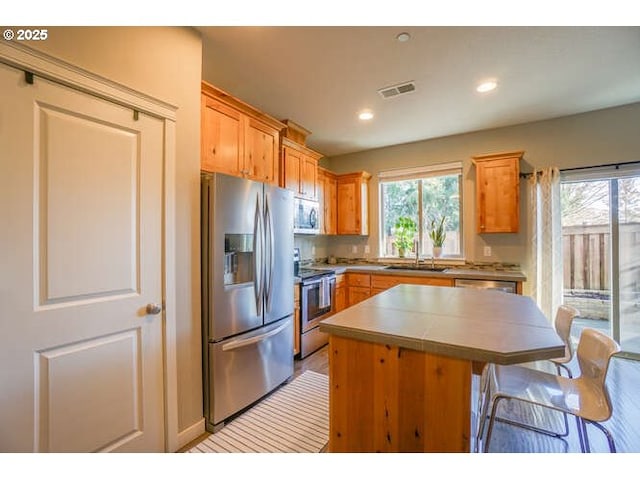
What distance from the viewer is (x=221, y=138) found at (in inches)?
84.7

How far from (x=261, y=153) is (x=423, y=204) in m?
2.66

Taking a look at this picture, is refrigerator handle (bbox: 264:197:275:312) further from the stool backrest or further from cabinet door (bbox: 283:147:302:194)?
the stool backrest

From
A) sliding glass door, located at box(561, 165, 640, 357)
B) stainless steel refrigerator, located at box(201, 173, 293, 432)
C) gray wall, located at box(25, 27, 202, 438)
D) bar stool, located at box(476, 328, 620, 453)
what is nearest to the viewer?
bar stool, located at box(476, 328, 620, 453)

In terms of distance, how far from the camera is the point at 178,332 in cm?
174

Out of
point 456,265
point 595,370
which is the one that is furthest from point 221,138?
point 456,265

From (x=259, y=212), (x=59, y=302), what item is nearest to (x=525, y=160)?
(x=259, y=212)

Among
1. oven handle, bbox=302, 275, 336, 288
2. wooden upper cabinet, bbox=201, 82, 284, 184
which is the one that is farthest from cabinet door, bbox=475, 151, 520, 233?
wooden upper cabinet, bbox=201, 82, 284, 184

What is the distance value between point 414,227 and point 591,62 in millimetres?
2457

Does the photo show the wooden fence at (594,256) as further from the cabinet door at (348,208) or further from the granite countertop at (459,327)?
the cabinet door at (348,208)

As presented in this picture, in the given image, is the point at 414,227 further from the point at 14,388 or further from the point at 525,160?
the point at 14,388

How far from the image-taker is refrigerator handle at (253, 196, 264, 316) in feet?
7.13

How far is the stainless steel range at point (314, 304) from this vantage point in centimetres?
304

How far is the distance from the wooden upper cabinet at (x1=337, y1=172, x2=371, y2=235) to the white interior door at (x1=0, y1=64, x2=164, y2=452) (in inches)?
121

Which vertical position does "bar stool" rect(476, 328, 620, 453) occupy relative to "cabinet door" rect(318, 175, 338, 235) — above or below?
below
